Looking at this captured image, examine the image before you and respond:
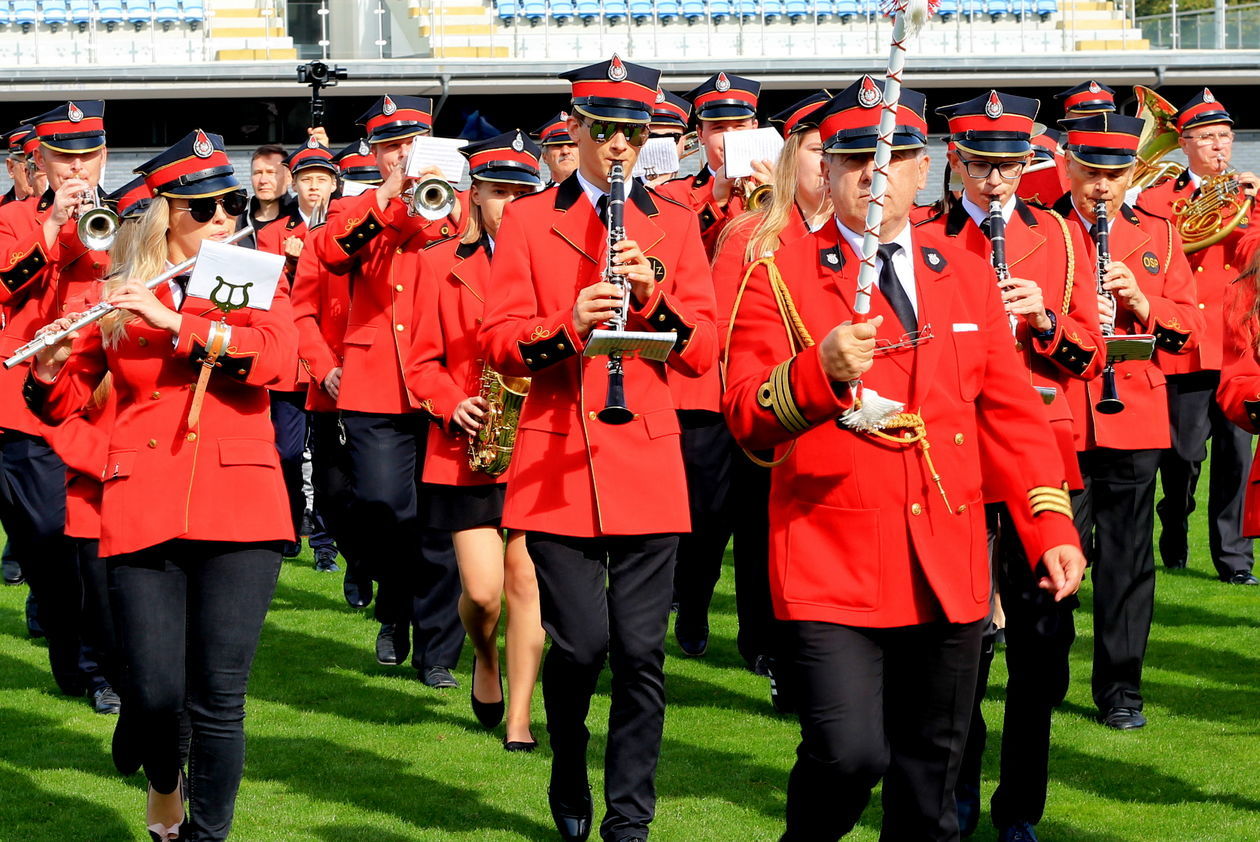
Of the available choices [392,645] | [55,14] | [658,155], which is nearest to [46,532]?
[392,645]

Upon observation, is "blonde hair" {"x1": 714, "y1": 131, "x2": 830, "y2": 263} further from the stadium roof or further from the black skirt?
the stadium roof

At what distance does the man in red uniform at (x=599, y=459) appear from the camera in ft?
19.6

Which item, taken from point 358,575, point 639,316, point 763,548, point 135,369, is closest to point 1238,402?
point 639,316

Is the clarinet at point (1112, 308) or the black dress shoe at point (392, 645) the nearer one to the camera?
the clarinet at point (1112, 308)

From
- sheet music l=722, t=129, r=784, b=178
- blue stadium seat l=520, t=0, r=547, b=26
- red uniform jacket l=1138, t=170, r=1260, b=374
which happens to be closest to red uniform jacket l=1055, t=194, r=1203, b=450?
sheet music l=722, t=129, r=784, b=178

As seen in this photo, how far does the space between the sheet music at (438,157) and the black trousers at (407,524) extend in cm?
116

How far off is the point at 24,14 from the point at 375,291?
17741mm

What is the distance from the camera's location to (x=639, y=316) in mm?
5785

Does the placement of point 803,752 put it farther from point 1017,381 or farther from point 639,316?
point 639,316

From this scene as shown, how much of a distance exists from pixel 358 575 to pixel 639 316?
5.52 metres

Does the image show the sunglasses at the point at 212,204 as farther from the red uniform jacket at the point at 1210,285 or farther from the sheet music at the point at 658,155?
the red uniform jacket at the point at 1210,285

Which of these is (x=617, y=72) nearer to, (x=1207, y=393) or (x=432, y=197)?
(x=432, y=197)

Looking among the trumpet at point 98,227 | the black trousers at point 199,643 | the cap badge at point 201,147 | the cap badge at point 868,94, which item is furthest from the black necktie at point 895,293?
the trumpet at point 98,227

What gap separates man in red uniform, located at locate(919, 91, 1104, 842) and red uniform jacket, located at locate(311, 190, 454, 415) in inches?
120
